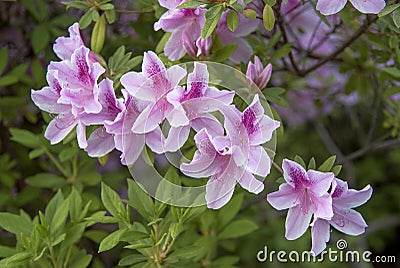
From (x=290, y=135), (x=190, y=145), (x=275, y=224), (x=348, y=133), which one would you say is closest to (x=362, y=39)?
(x=190, y=145)

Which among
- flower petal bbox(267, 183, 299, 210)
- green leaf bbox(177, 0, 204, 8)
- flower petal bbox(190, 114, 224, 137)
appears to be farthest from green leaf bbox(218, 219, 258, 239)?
green leaf bbox(177, 0, 204, 8)

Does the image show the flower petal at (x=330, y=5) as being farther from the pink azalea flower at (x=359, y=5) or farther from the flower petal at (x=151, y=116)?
the flower petal at (x=151, y=116)

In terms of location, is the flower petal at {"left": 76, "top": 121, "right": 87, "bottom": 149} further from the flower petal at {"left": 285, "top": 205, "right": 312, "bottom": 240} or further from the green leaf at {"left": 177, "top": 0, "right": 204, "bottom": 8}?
the flower petal at {"left": 285, "top": 205, "right": 312, "bottom": 240}

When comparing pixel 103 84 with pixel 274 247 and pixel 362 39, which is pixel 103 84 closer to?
pixel 362 39

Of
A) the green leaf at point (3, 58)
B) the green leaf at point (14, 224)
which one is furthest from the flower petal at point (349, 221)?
the green leaf at point (3, 58)

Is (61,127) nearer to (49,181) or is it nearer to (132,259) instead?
(132,259)

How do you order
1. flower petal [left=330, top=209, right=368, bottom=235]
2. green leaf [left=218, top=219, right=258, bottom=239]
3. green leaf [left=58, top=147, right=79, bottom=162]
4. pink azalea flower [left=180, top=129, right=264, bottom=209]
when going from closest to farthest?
pink azalea flower [left=180, top=129, right=264, bottom=209]
flower petal [left=330, top=209, right=368, bottom=235]
green leaf [left=58, top=147, right=79, bottom=162]
green leaf [left=218, top=219, right=258, bottom=239]
